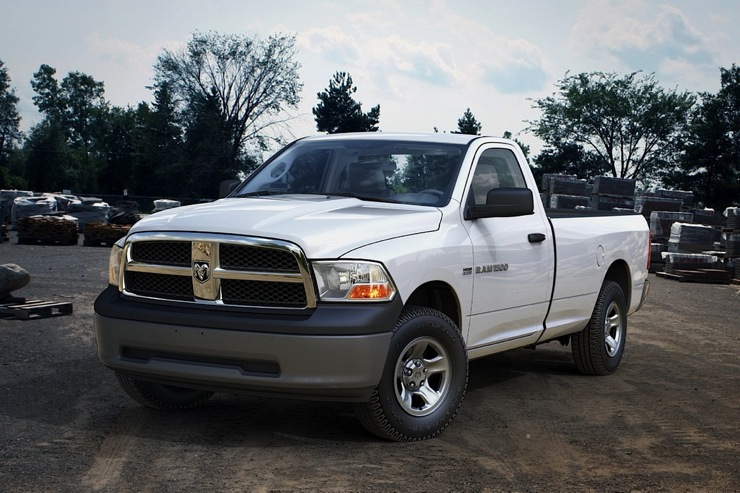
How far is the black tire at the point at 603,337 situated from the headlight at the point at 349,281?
3.64 meters

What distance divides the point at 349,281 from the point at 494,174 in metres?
2.27

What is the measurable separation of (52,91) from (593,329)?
5422 inches

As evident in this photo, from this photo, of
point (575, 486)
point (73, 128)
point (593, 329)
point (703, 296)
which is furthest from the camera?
point (73, 128)

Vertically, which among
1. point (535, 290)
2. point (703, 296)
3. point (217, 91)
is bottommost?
point (703, 296)

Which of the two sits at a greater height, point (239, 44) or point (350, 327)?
point (239, 44)

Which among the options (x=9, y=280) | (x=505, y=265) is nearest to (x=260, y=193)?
(x=505, y=265)

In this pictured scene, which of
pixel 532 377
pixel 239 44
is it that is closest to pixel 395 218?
pixel 532 377

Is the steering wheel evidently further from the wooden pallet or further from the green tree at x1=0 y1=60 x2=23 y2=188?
the green tree at x1=0 y1=60 x2=23 y2=188

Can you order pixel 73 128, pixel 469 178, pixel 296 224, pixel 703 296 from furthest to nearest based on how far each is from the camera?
pixel 73 128, pixel 703 296, pixel 469 178, pixel 296 224

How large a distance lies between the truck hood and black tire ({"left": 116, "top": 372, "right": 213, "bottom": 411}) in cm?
116

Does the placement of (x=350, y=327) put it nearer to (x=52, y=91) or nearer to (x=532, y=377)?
(x=532, y=377)

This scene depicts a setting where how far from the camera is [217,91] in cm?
8325

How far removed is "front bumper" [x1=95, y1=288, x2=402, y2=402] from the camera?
5570 mm

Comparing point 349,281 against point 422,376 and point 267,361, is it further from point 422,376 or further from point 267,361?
point 422,376
